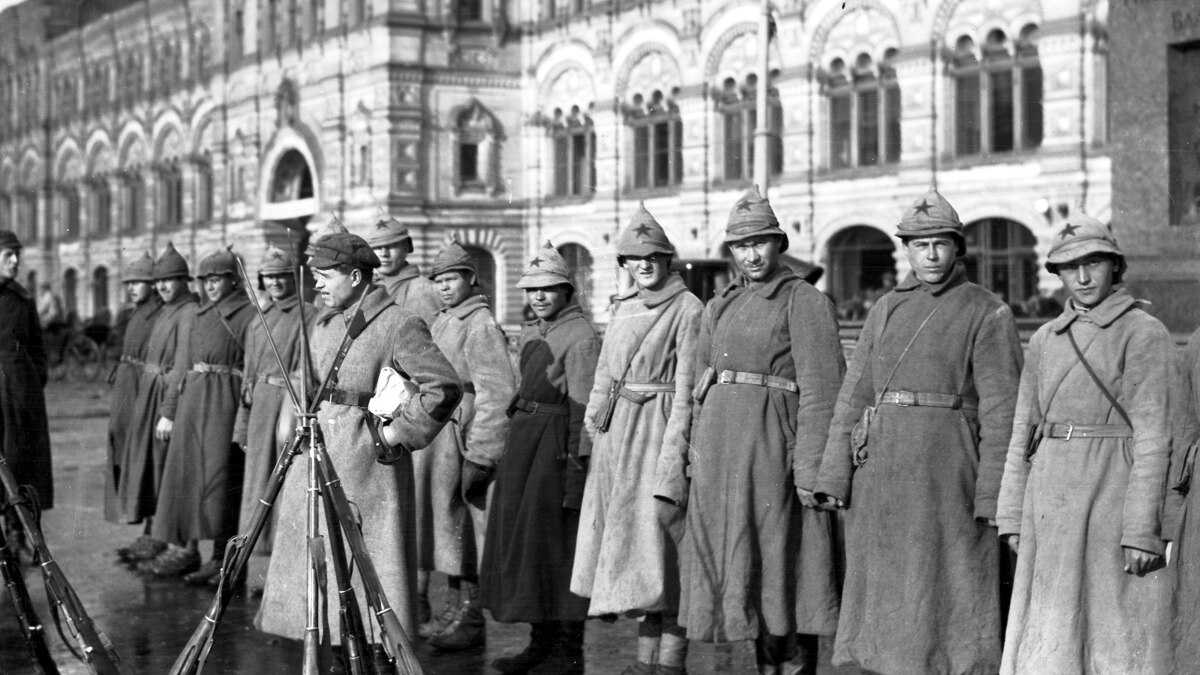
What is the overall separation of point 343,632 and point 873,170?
69.9ft

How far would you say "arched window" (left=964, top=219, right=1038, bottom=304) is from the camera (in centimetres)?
2244

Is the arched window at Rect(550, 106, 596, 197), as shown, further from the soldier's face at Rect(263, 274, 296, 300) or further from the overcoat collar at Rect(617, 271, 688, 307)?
the overcoat collar at Rect(617, 271, 688, 307)

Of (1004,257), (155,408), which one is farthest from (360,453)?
(1004,257)

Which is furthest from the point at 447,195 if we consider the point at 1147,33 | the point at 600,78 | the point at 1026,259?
the point at 1147,33

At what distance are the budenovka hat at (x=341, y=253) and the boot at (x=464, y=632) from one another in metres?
2.19

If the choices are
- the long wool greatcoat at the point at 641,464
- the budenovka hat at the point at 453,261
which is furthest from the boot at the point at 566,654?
the budenovka hat at the point at 453,261

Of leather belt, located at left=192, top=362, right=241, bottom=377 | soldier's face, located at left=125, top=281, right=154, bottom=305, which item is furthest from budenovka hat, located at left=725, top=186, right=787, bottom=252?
soldier's face, located at left=125, top=281, right=154, bottom=305

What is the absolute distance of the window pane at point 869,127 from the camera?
2534 cm

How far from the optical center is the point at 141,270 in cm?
1062

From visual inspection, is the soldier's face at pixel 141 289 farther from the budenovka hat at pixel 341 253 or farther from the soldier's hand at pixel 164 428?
the budenovka hat at pixel 341 253

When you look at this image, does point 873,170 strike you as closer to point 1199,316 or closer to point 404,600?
point 1199,316

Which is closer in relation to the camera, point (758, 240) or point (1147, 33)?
point (758, 240)

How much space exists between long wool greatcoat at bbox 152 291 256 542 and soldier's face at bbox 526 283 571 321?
2.60 m

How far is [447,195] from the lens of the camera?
108 ft
